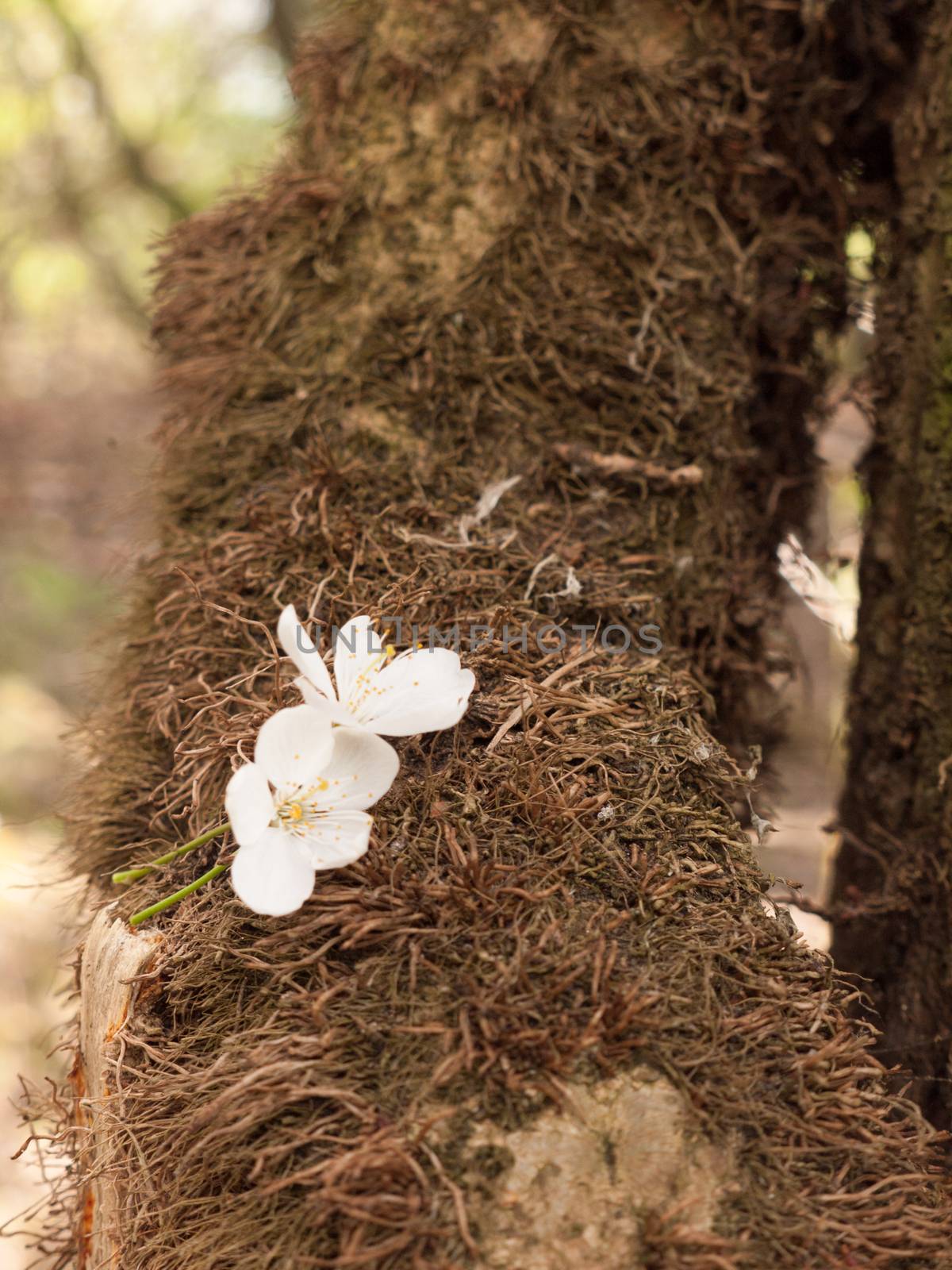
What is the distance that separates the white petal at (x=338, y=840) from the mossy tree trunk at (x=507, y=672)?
0.27 feet

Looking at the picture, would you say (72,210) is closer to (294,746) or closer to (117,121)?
(117,121)

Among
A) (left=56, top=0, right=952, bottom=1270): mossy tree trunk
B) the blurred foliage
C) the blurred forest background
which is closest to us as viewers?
(left=56, top=0, right=952, bottom=1270): mossy tree trunk

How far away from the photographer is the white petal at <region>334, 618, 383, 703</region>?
1.36 meters

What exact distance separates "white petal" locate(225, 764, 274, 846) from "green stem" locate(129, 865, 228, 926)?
5.4 inches

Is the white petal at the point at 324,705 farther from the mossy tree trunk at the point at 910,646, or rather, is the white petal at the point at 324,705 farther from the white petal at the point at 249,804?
the mossy tree trunk at the point at 910,646

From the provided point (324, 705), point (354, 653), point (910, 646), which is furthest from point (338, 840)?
point (910, 646)

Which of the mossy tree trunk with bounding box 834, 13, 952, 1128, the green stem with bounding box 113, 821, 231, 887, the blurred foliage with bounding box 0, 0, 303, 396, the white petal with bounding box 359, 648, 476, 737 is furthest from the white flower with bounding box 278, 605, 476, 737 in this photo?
the blurred foliage with bounding box 0, 0, 303, 396

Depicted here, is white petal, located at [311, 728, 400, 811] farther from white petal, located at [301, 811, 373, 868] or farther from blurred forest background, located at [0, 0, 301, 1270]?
blurred forest background, located at [0, 0, 301, 1270]

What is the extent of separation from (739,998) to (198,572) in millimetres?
1250

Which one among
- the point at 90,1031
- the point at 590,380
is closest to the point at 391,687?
the point at 90,1031

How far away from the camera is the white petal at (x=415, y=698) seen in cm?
135

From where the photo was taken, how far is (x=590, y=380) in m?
2.01

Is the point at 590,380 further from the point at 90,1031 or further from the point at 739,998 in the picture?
the point at 90,1031

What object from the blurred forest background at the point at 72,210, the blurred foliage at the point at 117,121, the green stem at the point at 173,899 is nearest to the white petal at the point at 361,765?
the green stem at the point at 173,899
